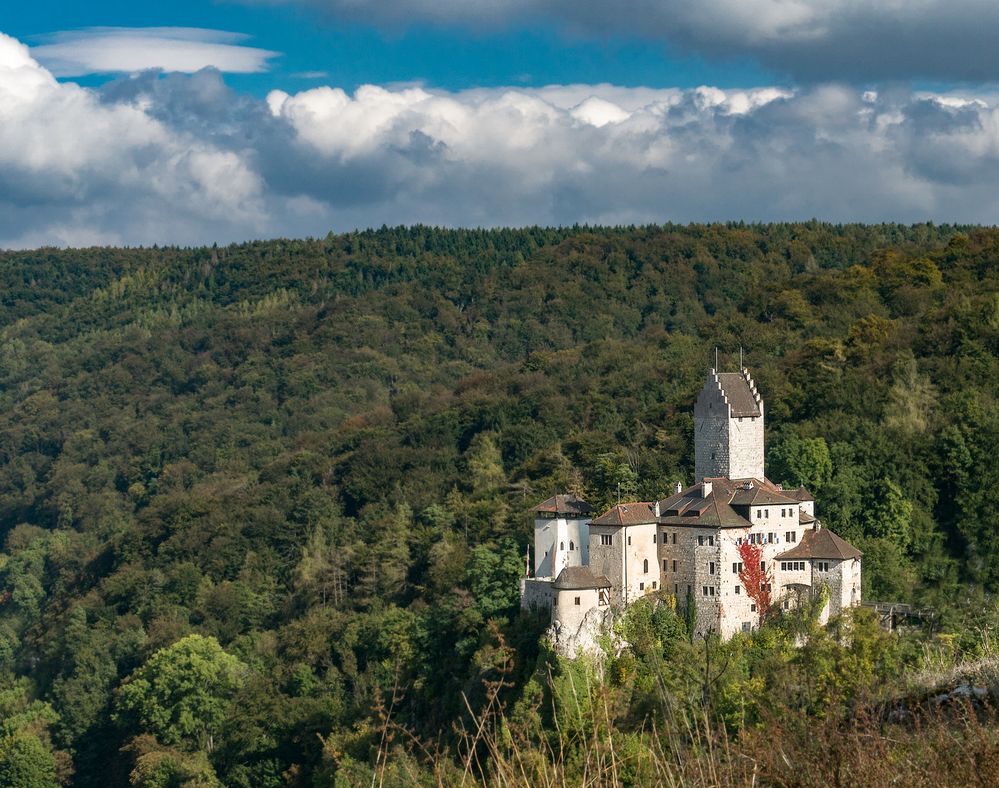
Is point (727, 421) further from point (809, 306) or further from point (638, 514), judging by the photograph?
point (809, 306)

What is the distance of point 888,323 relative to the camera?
78.6m

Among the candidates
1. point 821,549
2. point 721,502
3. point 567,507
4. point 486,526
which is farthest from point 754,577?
point 486,526

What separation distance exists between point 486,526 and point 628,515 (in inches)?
1234

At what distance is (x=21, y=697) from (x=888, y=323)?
5269 centimetres

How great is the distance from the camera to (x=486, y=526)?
254ft

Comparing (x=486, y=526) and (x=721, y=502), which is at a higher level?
(x=721, y=502)

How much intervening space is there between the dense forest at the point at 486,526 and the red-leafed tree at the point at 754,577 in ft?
2.24

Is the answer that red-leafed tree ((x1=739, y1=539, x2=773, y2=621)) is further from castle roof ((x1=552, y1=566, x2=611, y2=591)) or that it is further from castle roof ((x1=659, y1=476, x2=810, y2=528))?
castle roof ((x1=552, y1=566, x2=611, y2=591))

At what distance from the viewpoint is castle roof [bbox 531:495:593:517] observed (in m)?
49.7

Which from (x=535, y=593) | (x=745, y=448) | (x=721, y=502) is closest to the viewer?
(x=721, y=502)

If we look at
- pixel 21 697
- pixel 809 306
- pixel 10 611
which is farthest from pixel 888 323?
pixel 10 611

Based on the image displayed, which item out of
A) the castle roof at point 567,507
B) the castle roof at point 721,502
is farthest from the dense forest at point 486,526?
the castle roof at point 567,507

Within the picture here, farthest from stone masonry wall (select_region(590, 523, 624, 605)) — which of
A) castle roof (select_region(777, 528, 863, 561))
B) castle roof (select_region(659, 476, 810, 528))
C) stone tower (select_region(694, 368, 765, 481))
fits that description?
stone tower (select_region(694, 368, 765, 481))

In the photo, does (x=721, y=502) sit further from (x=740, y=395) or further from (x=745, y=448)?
(x=740, y=395)
